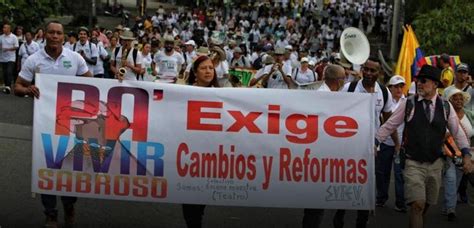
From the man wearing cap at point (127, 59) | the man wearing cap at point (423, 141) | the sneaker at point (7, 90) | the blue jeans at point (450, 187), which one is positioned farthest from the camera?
the sneaker at point (7, 90)

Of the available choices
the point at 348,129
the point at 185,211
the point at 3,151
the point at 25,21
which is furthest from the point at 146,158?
the point at 25,21

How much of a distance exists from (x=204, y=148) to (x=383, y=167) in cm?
279

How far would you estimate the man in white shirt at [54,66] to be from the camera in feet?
23.6

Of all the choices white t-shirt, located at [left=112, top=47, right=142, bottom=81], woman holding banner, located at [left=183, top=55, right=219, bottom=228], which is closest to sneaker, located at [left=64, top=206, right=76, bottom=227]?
woman holding banner, located at [left=183, top=55, right=219, bottom=228]

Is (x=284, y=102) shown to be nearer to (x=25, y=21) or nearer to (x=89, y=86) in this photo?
(x=89, y=86)

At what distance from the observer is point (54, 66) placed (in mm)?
7312

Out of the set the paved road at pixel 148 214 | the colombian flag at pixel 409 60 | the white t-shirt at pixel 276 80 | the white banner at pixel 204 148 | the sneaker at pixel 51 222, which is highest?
the colombian flag at pixel 409 60

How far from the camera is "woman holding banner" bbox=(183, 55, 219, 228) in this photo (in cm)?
688

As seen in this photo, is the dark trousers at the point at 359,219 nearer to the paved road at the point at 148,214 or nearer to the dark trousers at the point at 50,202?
the paved road at the point at 148,214

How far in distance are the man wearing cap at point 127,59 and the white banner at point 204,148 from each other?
665 centimetres

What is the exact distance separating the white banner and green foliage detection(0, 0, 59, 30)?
61.7 feet

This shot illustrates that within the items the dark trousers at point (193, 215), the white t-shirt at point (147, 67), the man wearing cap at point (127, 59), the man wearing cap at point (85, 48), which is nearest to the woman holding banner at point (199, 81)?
the dark trousers at point (193, 215)

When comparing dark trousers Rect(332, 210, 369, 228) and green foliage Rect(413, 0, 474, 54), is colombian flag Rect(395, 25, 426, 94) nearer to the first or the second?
dark trousers Rect(332, 210, 369, 228)

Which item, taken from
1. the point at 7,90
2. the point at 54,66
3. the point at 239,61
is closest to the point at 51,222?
the point at 54,66
